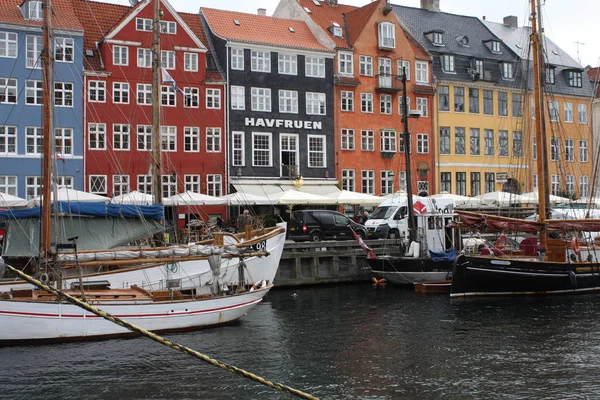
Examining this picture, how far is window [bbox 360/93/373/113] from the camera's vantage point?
4956 centimetres

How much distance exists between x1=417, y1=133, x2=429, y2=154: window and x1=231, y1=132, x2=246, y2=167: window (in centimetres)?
1280

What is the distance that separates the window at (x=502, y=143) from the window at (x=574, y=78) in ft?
29.0

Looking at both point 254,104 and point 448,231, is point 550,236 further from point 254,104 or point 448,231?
point 254,104

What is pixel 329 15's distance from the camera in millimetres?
52000

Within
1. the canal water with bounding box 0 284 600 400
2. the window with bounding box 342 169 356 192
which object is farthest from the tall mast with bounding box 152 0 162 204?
the window with bounding box 342 169 356 192

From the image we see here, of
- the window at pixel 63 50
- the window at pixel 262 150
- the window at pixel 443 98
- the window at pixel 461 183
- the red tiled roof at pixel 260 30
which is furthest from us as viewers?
the window at pixel 461 183

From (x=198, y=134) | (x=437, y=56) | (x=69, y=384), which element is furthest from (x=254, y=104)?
(x=69, y=384)

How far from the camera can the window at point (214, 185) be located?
43750mm

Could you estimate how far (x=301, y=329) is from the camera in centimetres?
2216

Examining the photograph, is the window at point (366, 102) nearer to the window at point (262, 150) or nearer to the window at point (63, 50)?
the window at point (262, 150)

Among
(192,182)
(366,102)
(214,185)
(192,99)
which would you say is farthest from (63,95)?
(366,102)

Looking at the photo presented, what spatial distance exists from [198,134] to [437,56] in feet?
62.7

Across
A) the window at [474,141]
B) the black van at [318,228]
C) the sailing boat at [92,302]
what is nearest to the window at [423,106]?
the window at [474,141]

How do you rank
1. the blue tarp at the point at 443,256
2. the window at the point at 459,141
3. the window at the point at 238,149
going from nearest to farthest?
1. the blue tarp at the point at 443,256
2. the window at the point at 238,149
3. the window at the point at 459,141
